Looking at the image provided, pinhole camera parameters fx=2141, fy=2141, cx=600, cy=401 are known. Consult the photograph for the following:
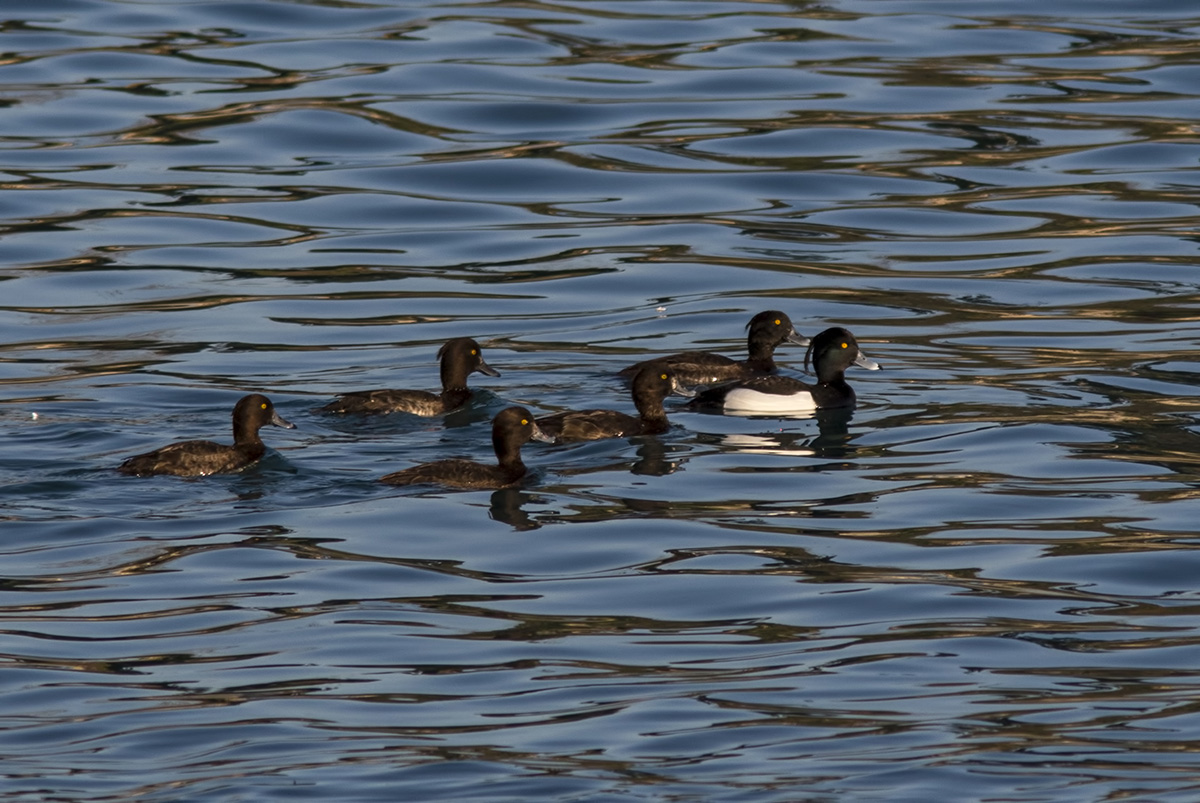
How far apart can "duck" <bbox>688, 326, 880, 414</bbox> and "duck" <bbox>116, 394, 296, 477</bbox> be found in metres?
3.08

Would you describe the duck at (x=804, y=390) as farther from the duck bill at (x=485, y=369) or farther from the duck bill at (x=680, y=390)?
the duck bill at (x=485, y=369)

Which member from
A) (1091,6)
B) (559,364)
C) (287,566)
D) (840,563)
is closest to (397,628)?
(287,566)

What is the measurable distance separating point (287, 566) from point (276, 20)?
1662cm

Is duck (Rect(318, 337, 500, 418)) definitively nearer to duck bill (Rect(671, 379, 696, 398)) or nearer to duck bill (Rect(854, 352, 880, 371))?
A: duck bill (Rect(671, 379, 696, 398))

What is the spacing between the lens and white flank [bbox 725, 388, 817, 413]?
14.8 meters

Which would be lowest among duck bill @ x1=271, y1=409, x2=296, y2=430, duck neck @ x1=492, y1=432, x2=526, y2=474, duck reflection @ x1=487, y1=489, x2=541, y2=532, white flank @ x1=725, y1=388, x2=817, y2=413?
duck reflection @ x1=487, y1=489, x2=541, y2=532

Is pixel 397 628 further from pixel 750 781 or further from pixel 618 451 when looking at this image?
pixel 618 451

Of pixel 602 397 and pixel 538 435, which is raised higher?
pixel 538 435

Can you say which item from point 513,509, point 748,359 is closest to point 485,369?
point 748,359

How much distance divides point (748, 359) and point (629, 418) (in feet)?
7.19

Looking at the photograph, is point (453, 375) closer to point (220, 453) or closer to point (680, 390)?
point (680, 390)

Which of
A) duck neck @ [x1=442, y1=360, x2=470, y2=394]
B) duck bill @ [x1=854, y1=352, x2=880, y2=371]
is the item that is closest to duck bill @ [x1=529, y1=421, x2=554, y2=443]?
duck neck @ [x1=442, y1=360, x2=470, y2=394]

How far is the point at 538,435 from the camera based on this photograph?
1323 centimetres

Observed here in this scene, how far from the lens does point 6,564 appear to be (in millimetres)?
10969
